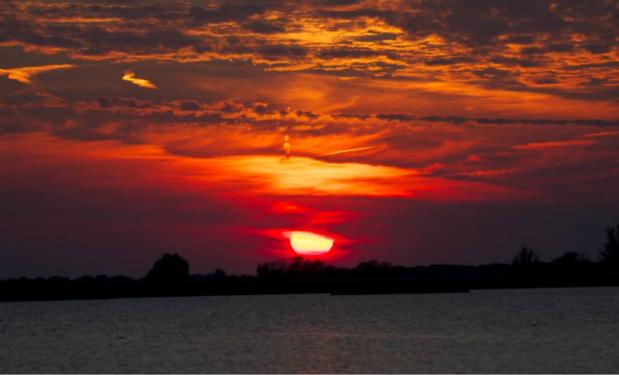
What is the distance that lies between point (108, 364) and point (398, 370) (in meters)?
21.0

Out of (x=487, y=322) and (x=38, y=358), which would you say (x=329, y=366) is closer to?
(x=38, y=358)

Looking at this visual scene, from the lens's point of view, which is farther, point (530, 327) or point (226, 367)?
point (530, 327)

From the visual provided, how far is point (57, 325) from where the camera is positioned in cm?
12556

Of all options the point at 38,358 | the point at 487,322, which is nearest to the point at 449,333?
the point at 487,322

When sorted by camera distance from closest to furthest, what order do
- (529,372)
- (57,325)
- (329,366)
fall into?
(529,372)
(329,366)
(57,325)

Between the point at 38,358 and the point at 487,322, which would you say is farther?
the point at 487,322

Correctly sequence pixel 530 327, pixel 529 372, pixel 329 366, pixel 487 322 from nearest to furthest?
pixel 529 372, pixel 329 366, pixel 530 327, pixel 487 322

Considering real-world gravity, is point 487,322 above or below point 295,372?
above

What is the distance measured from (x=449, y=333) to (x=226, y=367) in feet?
104

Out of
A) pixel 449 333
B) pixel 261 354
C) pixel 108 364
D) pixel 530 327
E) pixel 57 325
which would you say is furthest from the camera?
pixel 57 325

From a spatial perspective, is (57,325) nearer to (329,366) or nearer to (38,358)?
(38,358)

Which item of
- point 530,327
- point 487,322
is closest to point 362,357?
point 530,327

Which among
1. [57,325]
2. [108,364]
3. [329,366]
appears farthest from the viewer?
[57,325]

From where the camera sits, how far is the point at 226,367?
218ft
